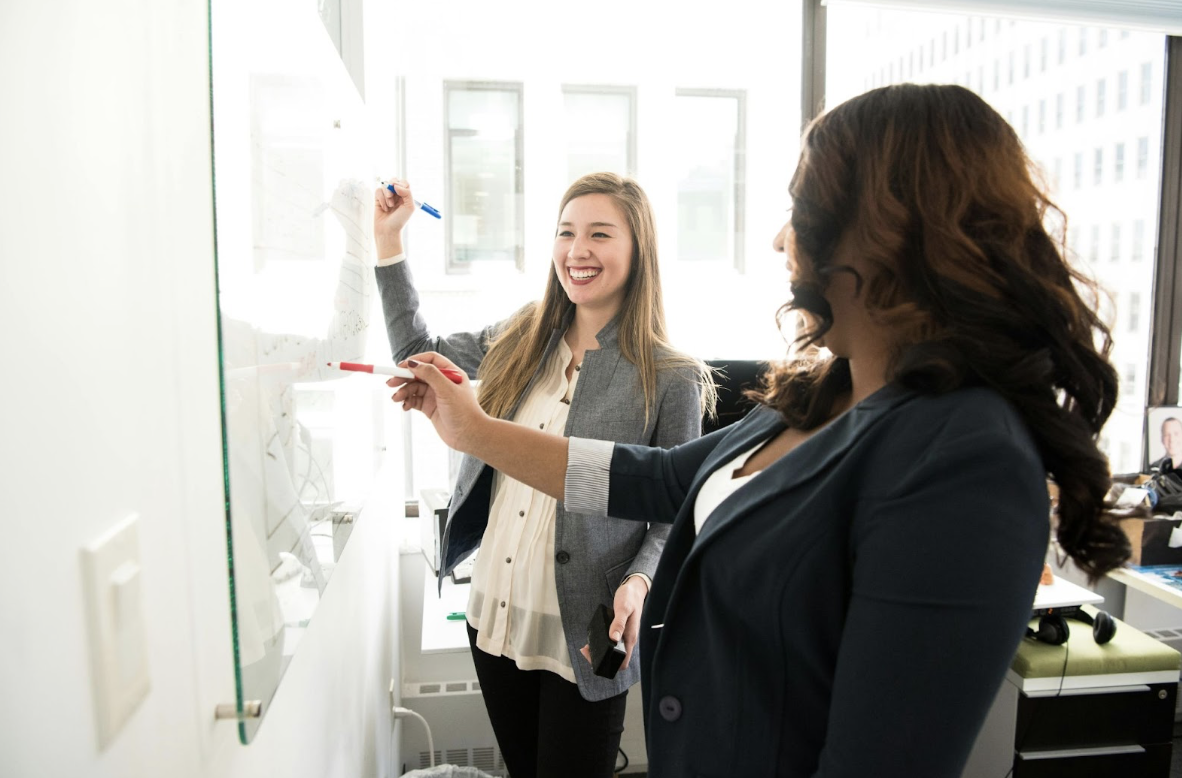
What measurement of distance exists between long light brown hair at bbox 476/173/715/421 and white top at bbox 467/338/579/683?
61 millimetres

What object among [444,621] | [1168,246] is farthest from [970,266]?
[1168,246]

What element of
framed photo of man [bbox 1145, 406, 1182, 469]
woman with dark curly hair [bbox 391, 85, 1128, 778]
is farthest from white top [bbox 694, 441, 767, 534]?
framed photo of man [bbox 1145, 406, 1182, 469]

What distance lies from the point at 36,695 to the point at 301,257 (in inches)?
21.9

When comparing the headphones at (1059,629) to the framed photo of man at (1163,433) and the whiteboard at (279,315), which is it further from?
the whiteboard at (279,315)

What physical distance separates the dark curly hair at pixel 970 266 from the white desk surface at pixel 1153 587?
1.77 metres

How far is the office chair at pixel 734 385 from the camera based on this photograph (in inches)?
82.0

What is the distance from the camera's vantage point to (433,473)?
2.70m

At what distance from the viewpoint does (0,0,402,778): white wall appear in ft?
1.14

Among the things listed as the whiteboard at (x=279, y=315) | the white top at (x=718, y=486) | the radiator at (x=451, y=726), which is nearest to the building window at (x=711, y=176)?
the radiator at (x=451, y=726)

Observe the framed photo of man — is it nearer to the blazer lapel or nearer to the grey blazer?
the grey blazer

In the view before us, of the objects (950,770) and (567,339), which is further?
(567,339)

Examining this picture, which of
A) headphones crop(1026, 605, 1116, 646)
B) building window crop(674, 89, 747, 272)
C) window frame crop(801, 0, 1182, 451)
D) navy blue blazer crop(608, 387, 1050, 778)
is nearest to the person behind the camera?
navy blue blazer crop(608, 387, 1050, 778)

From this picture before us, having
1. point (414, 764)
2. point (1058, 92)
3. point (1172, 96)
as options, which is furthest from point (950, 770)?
point (1172, 96)

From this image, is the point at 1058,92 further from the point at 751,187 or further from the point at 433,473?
the point at 433,473
